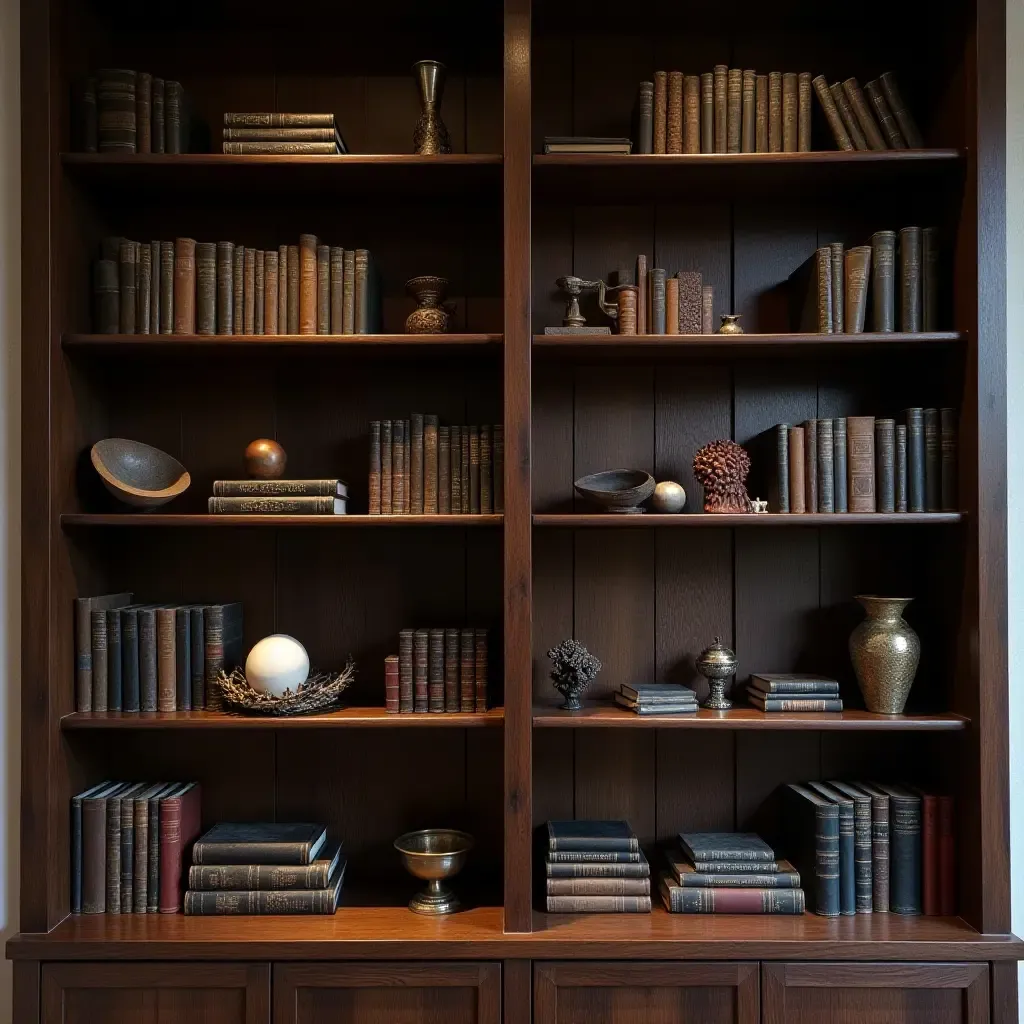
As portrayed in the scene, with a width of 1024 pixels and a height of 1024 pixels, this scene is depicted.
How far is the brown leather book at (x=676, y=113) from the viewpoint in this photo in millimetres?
2012

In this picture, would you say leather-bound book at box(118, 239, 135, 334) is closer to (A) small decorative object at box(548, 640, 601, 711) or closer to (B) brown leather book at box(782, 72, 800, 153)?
(A) small decorative object at box(548, 640, 601, 711)

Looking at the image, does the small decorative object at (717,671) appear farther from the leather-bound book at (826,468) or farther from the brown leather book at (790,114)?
the brown leather book at (790,114)

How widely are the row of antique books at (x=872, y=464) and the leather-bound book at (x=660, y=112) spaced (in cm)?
72

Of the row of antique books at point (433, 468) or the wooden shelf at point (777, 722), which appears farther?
the row of antique books at point (433, 468)

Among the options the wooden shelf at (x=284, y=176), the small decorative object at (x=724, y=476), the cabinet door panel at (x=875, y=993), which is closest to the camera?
the cabinet door panel at (x=875, y=993)

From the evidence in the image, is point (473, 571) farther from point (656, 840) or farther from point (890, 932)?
point (890, 932)

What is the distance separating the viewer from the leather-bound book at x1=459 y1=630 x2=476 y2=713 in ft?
6.63

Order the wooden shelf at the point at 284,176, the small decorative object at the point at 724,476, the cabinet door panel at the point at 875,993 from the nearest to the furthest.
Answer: the cabinet door panel at the point at 875,993, the wooden shelf at the point at 284,176, the small decorative object at the point at 724,476

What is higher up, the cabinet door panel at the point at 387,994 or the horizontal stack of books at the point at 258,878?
the horizontal stack of books at the point at 258,878

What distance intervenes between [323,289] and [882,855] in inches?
71.3

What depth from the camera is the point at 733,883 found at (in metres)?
1.99

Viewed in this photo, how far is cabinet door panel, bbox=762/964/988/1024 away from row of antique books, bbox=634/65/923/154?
1793mm

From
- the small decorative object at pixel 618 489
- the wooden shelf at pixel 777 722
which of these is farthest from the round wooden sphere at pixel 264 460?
the wooden shelf at pixel 777 722

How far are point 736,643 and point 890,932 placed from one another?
0.70m
